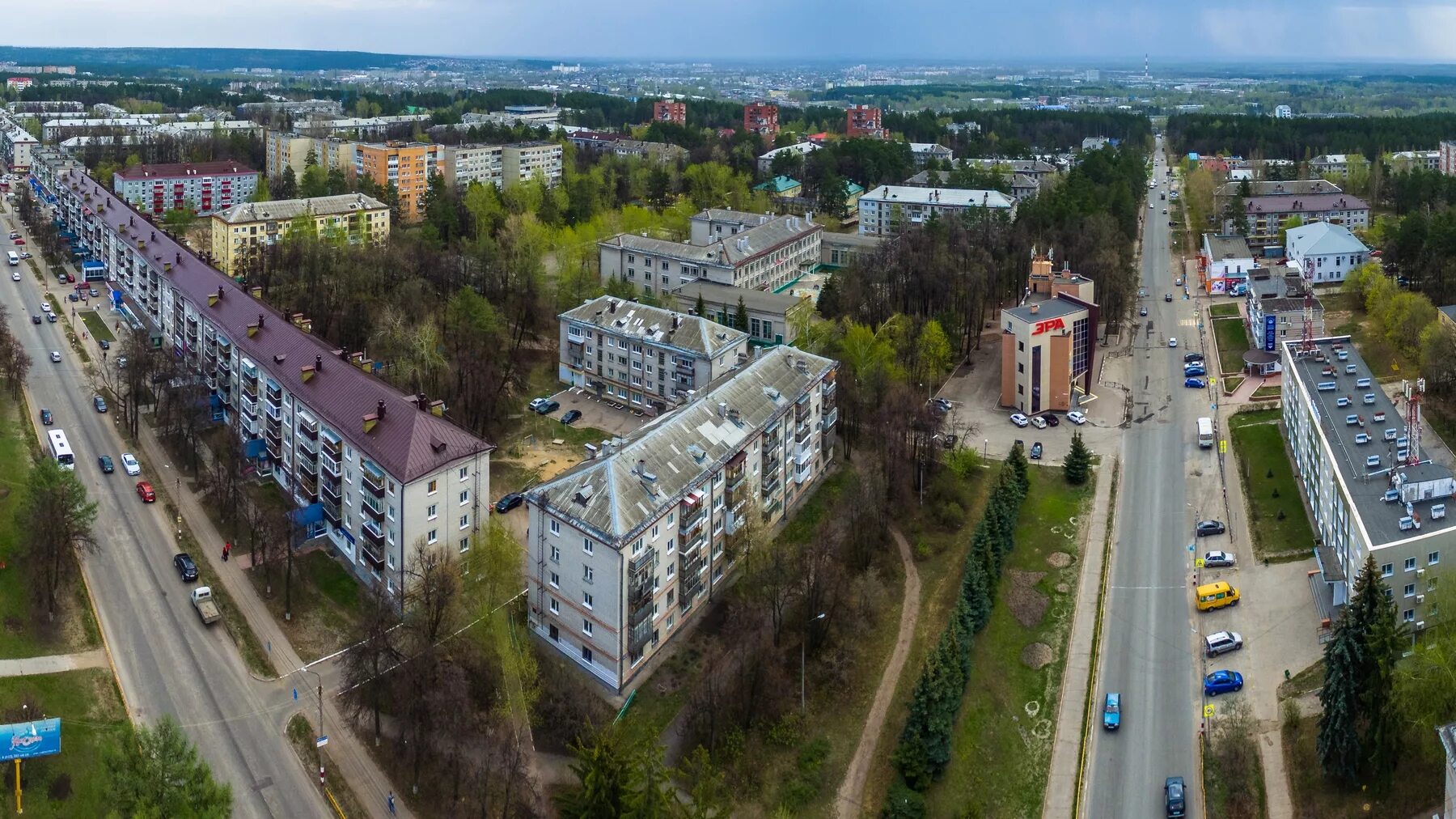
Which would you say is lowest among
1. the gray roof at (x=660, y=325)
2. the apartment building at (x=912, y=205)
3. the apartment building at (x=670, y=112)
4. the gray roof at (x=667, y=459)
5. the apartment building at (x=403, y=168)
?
the gray roof at (x=667, y=459)

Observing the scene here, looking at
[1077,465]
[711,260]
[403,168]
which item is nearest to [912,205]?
[711,260]

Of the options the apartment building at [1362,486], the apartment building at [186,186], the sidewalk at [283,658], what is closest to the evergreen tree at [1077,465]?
the apartment building at [1362,486]

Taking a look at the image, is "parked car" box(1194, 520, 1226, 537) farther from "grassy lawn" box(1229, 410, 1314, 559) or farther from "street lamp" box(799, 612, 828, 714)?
"street lamp" box(799, 612, 828, 714)

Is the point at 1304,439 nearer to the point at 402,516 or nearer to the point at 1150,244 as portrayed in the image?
the point at 402,516

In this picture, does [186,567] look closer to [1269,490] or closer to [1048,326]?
[1048,326]

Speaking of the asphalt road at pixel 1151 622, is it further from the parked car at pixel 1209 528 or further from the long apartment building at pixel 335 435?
the long apartment building at pixel 335 435

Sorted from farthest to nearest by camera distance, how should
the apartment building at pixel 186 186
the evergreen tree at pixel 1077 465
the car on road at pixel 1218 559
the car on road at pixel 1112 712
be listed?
the apartment building at pixel 186 186, the evergreen tree at pixel 1077 465, the car on road at pixel 1218 559, the car on road at pixel 1112 712
